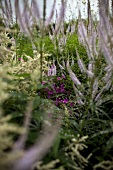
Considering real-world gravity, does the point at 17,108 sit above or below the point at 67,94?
below

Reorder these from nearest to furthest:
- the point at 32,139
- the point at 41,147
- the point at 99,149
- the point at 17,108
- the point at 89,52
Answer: the point at 41,147 → the point at 32,139 → the point at 17,108 → the point at 99,149 → the point at 89,52

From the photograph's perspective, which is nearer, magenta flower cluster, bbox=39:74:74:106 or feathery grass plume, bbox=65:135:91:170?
feathery grass plume, bbox=65:135:91:170

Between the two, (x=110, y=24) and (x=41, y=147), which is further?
(x=110, y=24)

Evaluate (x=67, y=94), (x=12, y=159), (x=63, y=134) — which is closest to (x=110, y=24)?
(x=63, y=134)

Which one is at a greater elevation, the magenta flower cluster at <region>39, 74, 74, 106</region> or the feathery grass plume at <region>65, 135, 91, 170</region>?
the magenta flower cluster at <region>39, 74, 74, 106</region>

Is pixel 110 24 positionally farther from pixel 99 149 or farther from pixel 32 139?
pixel 32 139

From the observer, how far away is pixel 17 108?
1.72 meters

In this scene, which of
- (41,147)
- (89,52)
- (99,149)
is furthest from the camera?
(89,52)

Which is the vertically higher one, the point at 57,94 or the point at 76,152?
the point at 57,94

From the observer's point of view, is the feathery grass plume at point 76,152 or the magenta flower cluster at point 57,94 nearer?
the feathery grass plume at point 76,152

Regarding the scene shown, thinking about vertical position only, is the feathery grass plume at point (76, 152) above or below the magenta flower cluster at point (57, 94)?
below

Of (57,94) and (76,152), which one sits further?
(57,94)

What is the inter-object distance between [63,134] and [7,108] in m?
0.35

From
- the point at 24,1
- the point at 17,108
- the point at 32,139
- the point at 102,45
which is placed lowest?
the point at 32,139
